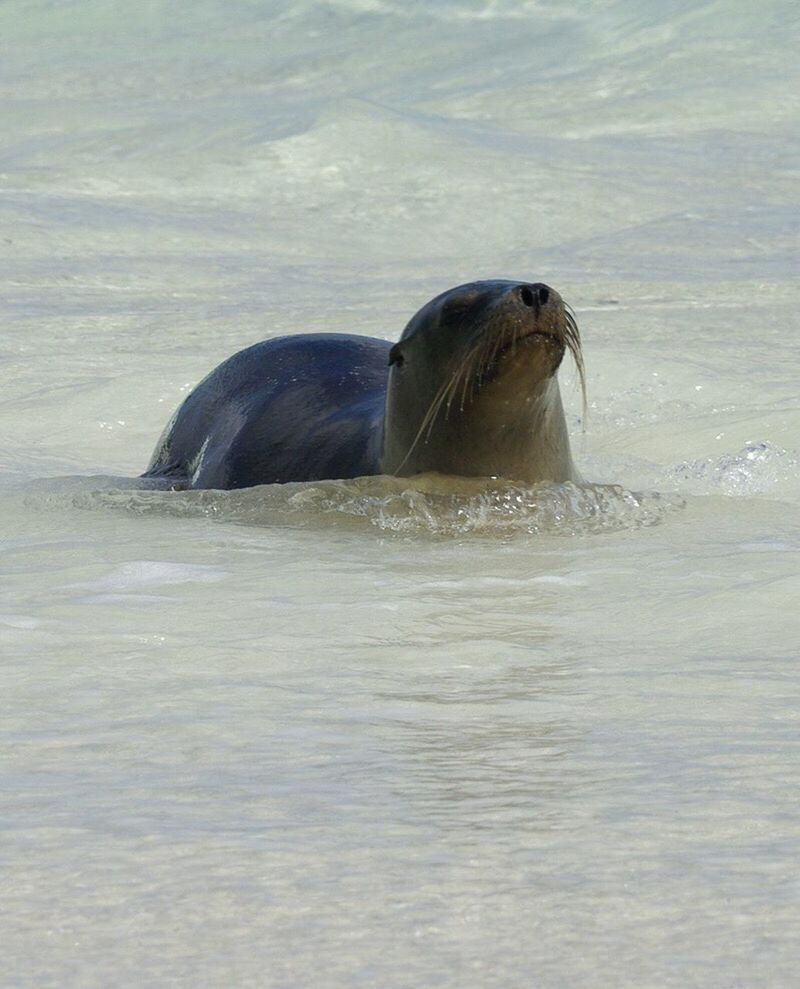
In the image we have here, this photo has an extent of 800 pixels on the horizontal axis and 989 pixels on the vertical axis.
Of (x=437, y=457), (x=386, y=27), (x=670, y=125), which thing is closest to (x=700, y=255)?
(x=670, y=125)

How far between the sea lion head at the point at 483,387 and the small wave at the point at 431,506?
65mm

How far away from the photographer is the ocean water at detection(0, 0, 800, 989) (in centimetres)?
182

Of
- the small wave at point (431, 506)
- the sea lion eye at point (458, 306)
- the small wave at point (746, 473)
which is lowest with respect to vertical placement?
the small wave at point (746, 473)

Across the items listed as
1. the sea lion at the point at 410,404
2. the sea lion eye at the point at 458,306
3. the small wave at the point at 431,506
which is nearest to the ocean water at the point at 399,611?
the small wave at the point at 431,506

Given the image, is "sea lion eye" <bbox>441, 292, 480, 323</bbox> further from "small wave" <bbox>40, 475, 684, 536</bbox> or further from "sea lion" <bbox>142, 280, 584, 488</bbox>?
"small wave" <bbox>40, 475, 684, 536</bbox>

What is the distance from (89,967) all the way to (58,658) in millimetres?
1370

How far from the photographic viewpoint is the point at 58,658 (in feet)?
9.89

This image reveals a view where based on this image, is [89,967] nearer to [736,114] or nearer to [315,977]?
[315,977]

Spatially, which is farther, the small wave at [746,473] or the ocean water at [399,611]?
the small wave at [746,473]

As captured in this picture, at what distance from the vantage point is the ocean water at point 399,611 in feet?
5.97

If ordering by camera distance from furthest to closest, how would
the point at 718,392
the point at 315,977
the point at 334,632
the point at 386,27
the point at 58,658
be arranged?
1. the point at 386,27
2. the point at 718,392
3. the point at 334,632
4. the point at 58,658
5. the point at 315,977

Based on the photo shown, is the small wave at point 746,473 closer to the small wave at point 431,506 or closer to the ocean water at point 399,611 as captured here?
the ocean water at point 399,611

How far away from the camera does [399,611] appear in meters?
3.43

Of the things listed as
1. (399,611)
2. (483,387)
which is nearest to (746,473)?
(483,387)
